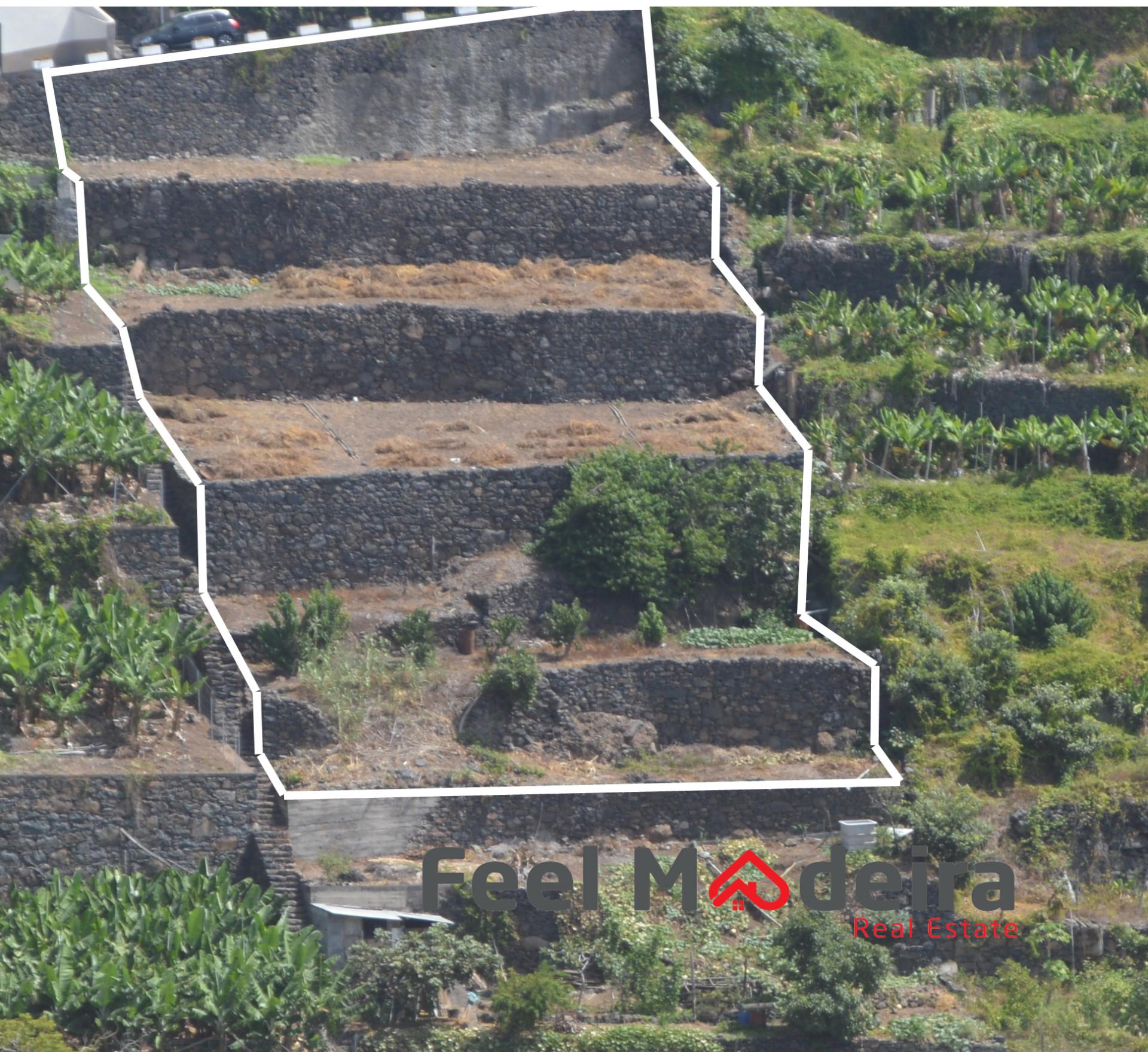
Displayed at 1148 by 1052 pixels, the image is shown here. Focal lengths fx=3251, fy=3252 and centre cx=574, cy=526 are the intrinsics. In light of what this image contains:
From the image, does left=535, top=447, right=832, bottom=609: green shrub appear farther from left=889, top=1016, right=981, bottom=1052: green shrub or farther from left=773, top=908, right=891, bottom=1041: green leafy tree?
left=889, top=1016, right=981, bottom=1052: green shrub

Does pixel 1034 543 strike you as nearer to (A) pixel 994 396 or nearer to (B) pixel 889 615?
(B) pixel 889 615

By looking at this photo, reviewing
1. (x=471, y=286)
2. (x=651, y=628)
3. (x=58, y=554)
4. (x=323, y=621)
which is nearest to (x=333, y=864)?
(x=323, y=621)

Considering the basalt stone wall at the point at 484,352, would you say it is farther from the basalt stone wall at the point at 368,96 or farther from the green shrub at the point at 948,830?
the green shrub at the point at 948,830

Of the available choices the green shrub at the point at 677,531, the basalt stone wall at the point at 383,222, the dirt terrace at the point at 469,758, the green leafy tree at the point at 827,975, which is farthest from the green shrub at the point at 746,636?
the basalt stone wall at the point at 383,222

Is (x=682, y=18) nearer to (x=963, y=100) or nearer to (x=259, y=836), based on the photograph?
(x=963, y=100)

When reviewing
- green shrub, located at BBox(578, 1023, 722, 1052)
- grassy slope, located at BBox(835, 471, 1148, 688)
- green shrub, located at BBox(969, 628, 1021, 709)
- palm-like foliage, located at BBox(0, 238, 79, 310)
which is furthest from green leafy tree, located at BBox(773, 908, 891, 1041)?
palm-like foliage, located at BBox(0, 238, 79, 310)

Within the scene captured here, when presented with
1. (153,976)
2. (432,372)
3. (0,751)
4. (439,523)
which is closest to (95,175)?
(432,372)
